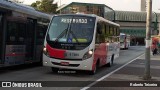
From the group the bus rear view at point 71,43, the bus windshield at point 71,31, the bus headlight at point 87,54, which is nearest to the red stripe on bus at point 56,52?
the bus rear view at point 71,43

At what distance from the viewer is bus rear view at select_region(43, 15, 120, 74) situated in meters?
16.8

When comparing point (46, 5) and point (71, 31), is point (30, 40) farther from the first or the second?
point (46, 5)

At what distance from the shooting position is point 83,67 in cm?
1683

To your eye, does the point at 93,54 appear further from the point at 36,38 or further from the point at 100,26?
the point at 36,38

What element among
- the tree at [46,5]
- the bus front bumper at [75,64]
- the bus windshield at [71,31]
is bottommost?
the bus front bumper at [75,64]

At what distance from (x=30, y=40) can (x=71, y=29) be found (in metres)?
3.27

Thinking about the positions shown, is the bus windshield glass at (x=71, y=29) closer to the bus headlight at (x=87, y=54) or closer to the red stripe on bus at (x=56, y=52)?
the red stripe on bus at (x=56, y=52)

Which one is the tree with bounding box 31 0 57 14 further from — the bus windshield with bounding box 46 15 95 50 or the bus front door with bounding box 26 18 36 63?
the bus windshield with bounding box 46 15 95 50

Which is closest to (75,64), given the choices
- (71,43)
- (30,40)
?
(71,43)

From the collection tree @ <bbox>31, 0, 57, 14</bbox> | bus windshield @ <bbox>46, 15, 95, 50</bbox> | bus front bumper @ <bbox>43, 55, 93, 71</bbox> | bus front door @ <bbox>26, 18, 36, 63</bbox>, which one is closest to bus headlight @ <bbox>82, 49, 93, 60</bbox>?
bus front bumper @ <bbox>43, 55, 93, 71</bbox>

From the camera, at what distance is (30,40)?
20.0 metres

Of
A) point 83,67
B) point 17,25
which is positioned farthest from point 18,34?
point 83,67

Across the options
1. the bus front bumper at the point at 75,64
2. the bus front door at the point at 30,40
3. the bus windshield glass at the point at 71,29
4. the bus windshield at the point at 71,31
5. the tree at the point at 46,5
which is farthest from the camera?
the tree at the point at 46,5

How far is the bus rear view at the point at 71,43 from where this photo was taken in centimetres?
1684
